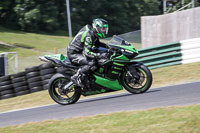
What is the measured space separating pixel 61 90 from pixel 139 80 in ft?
6.20

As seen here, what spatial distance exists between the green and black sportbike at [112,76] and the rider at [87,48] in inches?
5.7

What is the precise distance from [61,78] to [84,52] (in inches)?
35.3

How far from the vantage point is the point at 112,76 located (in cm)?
750

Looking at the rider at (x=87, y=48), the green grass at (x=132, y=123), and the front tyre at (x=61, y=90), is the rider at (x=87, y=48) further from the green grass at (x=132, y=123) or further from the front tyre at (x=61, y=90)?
the green grass at (x=132, y=123)

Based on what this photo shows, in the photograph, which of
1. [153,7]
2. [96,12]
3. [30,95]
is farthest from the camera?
[153,7]

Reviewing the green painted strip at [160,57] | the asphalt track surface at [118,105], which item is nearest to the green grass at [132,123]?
the asphalt track surface at [118,105]

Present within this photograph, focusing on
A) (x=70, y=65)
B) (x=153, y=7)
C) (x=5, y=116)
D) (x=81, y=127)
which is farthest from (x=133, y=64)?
(x=153, y=7)

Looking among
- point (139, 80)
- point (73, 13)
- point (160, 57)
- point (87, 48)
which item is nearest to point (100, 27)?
point (87, 48)

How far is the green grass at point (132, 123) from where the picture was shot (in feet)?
15.1

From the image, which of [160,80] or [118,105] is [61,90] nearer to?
[118,105]

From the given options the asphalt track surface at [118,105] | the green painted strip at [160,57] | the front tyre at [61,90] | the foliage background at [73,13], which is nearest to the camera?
the asphalt track surface at [118,105]

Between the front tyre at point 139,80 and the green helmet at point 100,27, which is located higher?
the green helmet at point 100,27

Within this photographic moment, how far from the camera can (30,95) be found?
35.4 feet

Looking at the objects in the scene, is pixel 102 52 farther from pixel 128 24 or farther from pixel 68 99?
pixel 128 24
